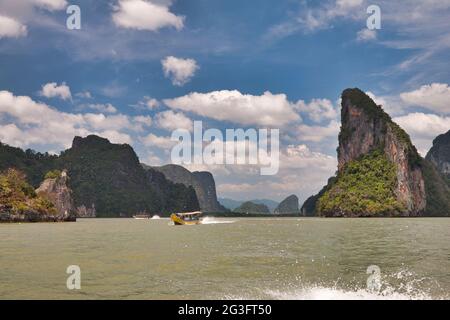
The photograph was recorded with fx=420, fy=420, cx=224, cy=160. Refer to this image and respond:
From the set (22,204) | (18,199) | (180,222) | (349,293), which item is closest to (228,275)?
(349,293)

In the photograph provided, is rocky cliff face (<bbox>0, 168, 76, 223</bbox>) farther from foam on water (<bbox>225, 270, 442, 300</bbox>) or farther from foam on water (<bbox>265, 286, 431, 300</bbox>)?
foam on water (<bbox>265, 286, 431, 300</bbox>)

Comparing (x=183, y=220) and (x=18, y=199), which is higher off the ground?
(x=18, y=199)

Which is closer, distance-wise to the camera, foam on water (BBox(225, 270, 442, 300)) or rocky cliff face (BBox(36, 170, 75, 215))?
foam on water (BBox(225, 270, 442, 300))

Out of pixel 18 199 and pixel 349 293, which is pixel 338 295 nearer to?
pixel 349 293

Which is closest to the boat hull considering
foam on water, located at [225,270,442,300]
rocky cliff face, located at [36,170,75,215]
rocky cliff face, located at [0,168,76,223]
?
rocky cliff face, located at [0,168,76,223]

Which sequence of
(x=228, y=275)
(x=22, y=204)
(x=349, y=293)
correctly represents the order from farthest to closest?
(x=22, y=204) < (x=228, y=275) < (x=349, y=293)

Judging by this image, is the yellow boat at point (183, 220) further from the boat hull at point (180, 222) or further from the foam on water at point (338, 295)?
the foam on water at point (338, 295)

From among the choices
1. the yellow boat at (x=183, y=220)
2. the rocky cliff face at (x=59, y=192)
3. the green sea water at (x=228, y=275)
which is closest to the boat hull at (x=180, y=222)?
the yellow boat at (x=183, y=220)

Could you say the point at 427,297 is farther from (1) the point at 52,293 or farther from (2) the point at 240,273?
(1) the point at 52,293
